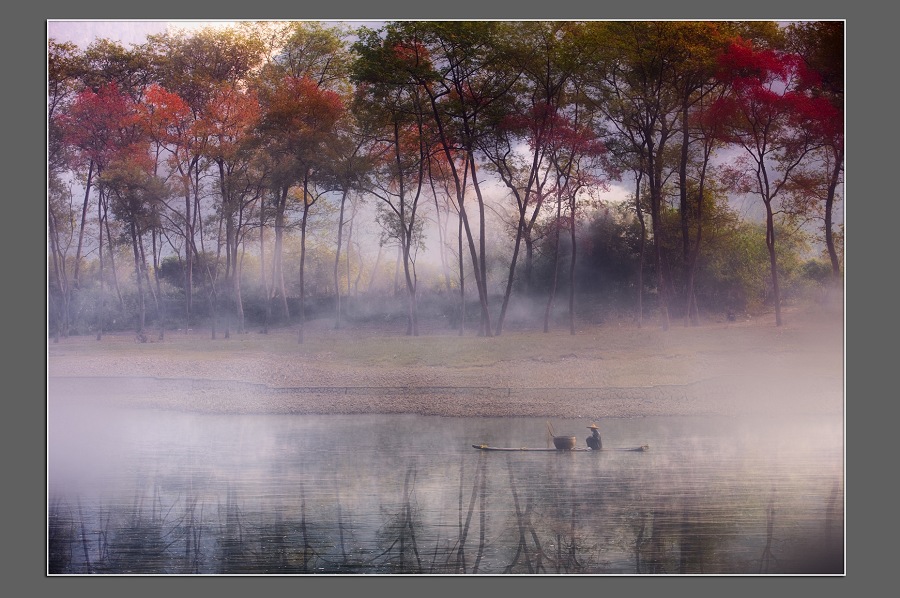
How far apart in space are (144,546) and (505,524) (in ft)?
7.18

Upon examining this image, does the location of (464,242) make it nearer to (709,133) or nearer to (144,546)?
(709,133)

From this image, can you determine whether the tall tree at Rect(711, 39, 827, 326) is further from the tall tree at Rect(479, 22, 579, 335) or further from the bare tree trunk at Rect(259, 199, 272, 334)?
the bare tree trunk at Rect(259, 199, 272, 334)

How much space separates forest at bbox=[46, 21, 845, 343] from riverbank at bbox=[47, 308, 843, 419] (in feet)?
0.38

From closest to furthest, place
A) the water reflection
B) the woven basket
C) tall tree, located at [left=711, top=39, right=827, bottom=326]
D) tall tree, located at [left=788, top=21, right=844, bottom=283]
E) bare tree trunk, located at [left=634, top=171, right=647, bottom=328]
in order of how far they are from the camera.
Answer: the water reflection
the woven basket
tall tree, located at [left=788, top=21, right=844, bottom=283]
tall tree, located at [left=711, top=39, right=827, bottom=326]
bare tree trunk, located at [left=634, top=171, right=647, bottom=328]

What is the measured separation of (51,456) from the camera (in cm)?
655

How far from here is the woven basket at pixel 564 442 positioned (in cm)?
659

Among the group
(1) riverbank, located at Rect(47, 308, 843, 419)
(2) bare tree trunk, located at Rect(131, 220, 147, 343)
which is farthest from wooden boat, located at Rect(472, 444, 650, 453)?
(2) bare tree trunk, located at Rect(131, 220, 147, 343)

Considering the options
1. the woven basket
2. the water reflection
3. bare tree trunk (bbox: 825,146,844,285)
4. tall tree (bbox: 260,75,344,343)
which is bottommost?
the water reflection

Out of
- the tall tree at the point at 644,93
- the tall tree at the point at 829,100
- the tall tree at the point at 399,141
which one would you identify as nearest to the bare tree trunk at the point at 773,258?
the tall tree at the point at 829,100

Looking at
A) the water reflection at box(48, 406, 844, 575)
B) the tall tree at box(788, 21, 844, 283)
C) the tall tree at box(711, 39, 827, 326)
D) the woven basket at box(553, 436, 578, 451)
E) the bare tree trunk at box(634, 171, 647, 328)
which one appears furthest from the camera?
the bare tree trunk at box(634, 171, 647, 328)

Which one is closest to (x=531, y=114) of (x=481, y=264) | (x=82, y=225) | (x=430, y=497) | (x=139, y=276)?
(x=481, y=264)

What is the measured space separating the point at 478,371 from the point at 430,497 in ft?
3.19

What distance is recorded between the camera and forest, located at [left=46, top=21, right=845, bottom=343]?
6797 millimetres

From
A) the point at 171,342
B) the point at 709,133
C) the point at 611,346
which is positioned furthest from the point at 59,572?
the point at 709,133
